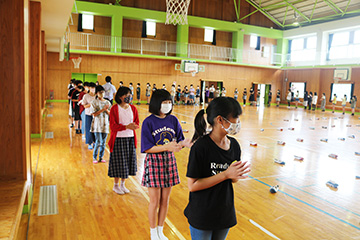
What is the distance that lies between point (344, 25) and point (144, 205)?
29.7 metres

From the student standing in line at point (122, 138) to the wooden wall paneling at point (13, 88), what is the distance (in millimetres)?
1383

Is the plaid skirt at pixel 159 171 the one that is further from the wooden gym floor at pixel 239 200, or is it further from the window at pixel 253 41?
the window at pixel 253 41

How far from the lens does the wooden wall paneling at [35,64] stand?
31.4ft

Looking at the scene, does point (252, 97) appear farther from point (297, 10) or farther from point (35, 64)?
point (35, 64)

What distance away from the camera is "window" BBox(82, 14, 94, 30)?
88.5 feet

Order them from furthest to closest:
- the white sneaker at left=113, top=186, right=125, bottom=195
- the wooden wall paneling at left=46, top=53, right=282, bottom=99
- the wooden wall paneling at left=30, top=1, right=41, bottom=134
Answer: the wooden wall paneling at left=46, top=53, right=282, bottom=99 < the wooden wall paneling at left=30, top=1, right=41, bottom=134 < the white sneaker at left=113, top=186, right=125, bottom=195

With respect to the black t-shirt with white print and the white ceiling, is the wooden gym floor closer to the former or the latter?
the black t-shirt with white print

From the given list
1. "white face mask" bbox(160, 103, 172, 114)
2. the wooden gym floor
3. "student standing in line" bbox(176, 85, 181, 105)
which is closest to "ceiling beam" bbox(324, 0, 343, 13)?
"student standing in line" bbox(176, 85, 181, 105)

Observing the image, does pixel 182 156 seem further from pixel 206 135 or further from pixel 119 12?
pixel 119 12

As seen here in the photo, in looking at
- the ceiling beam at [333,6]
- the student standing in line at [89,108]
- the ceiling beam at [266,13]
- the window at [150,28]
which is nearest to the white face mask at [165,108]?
the student standing in line at [89,108]

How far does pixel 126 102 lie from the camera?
201 inches

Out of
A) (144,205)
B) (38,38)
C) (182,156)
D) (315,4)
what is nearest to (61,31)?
(38,38)

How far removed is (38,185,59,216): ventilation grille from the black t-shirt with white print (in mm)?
3032

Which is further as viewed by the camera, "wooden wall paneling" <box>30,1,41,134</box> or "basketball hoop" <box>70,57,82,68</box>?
"basketball hoop" <box>70,57,82,68</box>
